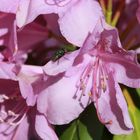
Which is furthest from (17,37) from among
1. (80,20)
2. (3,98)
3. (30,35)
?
(80,20)

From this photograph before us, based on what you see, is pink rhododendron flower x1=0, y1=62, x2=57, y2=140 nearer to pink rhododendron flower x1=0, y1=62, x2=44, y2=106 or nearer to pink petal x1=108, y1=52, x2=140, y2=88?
pink rhododendron flower x1=0, y1=62, x2=44, y2=106

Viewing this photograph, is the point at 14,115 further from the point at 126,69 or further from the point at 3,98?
the point at 126,69

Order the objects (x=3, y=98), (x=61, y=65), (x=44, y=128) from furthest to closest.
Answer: (x=3, y=98) < (x=44, y=128) < (x=61, y=65)

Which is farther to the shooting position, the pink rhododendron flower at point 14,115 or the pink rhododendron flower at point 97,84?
the pink rhododendron flower at point 14,115

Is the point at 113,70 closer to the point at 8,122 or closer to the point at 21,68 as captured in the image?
the point at 21,68

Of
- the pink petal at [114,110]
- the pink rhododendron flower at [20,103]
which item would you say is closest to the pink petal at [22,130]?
the pink rhododendron flower at [20,103]

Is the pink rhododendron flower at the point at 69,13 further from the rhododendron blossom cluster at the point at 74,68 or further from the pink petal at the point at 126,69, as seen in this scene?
the pink petal at the point at 126,69
